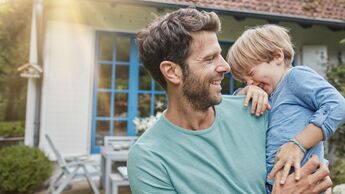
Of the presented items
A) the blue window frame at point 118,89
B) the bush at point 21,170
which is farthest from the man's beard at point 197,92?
the blue window frame at point 118,89

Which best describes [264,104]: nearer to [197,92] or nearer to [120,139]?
[197,92]

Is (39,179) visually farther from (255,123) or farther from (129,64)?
(255,123)

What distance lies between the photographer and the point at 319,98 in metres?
1.41

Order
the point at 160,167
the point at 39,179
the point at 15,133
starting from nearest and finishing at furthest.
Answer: the point at 160,167, the point at 39,179, the point at 15,133

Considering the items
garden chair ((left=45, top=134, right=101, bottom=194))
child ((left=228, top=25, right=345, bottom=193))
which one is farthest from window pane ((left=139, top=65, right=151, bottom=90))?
child ((left=228, top=25, right=345, bottom=193))

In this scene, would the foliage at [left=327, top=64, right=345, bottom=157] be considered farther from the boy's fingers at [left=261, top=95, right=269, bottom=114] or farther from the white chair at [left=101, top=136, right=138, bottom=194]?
the boy's fingers at [left=261, top=95, right=269, bottom=114]

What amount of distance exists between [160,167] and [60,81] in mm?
5138

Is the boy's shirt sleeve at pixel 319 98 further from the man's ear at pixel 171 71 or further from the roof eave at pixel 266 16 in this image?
the roof eave at pixel 266 16

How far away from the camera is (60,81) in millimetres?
6109

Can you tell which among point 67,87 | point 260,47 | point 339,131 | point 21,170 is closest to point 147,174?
point 260,47

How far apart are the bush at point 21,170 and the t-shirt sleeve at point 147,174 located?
4472mm

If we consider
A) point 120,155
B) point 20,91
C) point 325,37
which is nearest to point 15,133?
point 20,91

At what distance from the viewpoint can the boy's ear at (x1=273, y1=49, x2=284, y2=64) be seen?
1.65m

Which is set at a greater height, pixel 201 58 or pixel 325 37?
pixel 325 37
